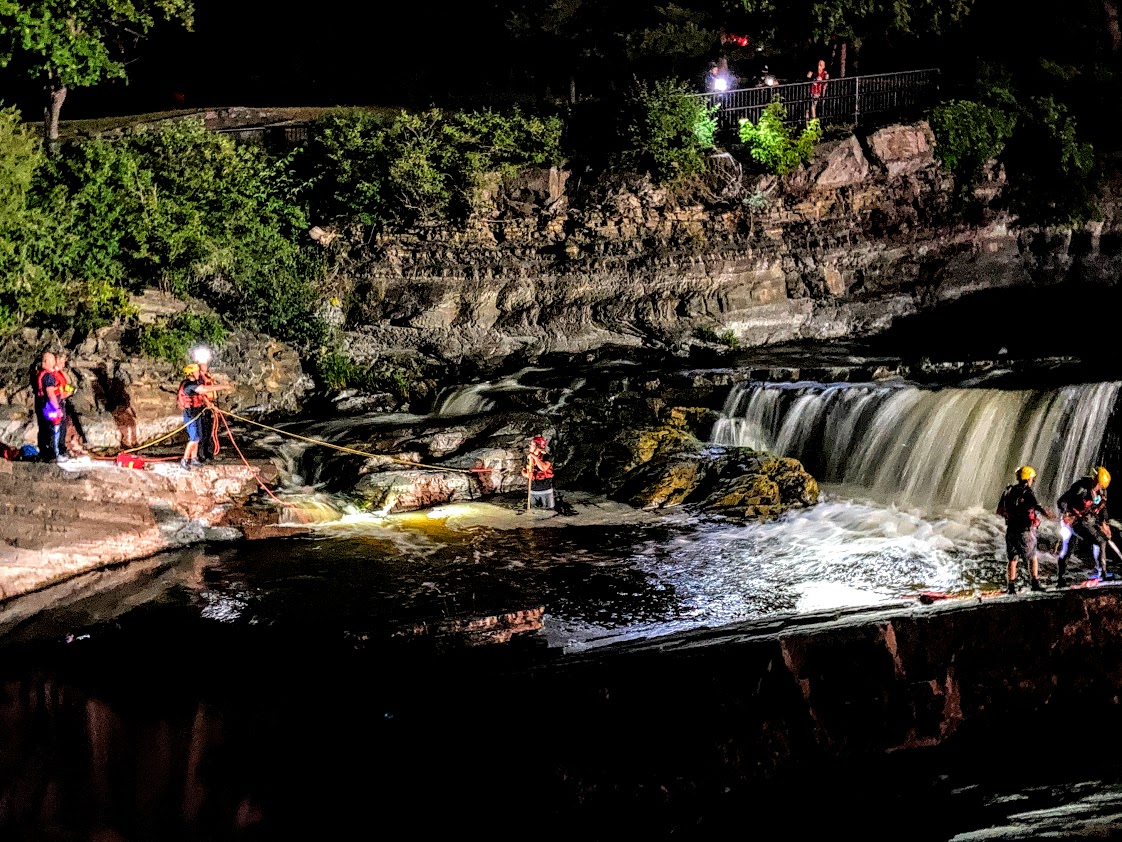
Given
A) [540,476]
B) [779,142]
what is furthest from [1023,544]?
[779,142]

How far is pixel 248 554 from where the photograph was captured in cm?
1173

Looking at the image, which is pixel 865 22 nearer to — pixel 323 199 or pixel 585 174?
pixel 585 174

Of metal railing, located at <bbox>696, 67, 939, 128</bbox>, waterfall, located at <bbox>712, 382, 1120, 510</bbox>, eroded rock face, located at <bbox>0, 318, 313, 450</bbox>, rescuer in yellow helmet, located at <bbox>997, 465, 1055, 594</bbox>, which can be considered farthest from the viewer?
metal railing, located at <bbox>696, 67, 939, 128</bbox>

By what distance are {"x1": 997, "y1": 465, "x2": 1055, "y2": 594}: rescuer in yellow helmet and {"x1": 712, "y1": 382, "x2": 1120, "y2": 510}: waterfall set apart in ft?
13.1

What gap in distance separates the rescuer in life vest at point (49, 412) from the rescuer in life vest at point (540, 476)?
6.49 m

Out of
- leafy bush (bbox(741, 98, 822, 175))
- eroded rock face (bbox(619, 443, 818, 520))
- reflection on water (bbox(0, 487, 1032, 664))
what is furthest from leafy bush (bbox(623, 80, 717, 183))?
reflection on water (bbox(0, 487, 1032, 664))

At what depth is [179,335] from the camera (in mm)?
17656

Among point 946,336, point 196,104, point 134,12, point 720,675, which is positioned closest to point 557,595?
point 720,675

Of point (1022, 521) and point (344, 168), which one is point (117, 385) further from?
point (1022, 521)

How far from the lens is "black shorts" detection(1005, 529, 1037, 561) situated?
30.3 ft

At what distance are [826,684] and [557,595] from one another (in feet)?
15.4

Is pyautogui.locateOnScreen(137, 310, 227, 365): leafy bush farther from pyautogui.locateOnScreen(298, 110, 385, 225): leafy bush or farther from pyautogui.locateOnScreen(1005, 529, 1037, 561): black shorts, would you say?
pyautogui.locateOnScreen(1005, 529, 1037, 561): black shorts

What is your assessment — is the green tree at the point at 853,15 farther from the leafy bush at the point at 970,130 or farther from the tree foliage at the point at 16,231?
the tree foliage at the point at 16,231

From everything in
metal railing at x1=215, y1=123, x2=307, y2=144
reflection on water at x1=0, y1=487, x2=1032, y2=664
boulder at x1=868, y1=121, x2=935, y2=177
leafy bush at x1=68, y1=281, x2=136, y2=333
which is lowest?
reflection on water at x1=0, y1=487, x2=1032, y2=664
